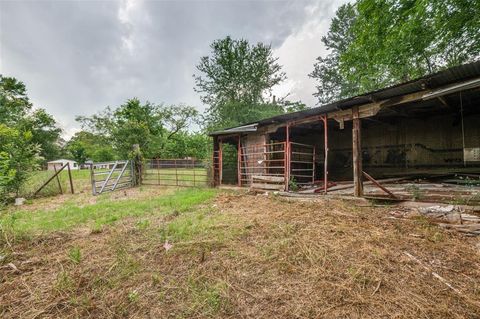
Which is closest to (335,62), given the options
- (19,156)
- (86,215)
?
(86,215)

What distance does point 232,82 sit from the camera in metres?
20.1

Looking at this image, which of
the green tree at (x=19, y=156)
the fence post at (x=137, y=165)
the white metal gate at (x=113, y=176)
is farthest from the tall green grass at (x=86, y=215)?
the fence post at (x=137, y=165)

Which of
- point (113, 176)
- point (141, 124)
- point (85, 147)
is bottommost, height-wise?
point (113, 176)

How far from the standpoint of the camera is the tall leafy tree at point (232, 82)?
771 inches

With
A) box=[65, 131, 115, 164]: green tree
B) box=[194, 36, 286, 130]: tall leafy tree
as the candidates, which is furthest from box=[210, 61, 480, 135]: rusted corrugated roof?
box=[65, 131, 115, 164]: green tree

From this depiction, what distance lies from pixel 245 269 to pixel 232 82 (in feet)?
64.6

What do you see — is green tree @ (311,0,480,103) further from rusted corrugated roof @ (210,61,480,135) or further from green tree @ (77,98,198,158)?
green tree @ (77,98,198,158)

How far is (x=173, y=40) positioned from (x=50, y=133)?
127 ft

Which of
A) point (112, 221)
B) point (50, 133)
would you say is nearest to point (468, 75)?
point (112, 221)

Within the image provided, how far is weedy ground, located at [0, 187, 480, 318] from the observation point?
182 centimetres

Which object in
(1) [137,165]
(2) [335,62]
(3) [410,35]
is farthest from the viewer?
(2) [335,62]

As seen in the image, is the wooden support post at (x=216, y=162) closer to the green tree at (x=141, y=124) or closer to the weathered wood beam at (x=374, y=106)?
the green tree at (x=141, y=124)

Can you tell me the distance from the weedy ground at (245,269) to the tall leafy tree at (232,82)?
53.8 ft

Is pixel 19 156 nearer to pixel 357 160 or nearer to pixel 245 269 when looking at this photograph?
pixel 245 269
